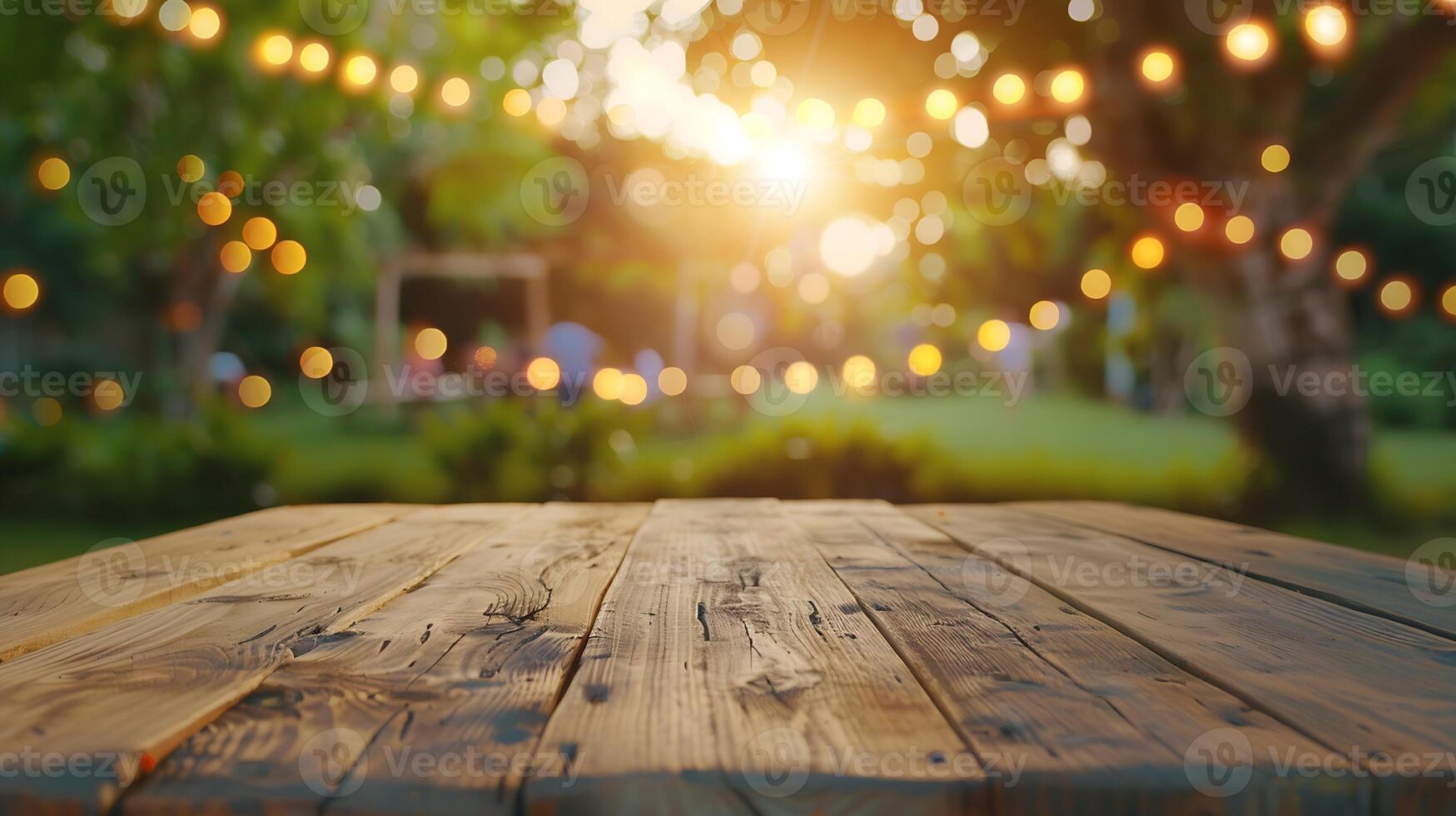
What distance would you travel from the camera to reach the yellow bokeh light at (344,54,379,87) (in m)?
3.95

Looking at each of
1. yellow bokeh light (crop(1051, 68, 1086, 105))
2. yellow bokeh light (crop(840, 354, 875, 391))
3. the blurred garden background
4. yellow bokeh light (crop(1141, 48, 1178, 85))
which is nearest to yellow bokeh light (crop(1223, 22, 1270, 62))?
the blurred garden background

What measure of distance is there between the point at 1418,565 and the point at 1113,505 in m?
0.84

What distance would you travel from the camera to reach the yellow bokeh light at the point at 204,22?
12.2 ft

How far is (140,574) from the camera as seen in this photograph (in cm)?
131

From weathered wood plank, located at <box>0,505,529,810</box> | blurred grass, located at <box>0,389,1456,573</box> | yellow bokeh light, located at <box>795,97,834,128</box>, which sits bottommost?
blurred grass, located at <box>0,389,1456,573</box>

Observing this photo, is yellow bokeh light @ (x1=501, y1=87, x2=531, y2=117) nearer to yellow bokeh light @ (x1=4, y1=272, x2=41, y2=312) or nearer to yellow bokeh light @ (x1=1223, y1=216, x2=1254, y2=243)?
yellow bokeh light @ (x1=4, y1=272, x2=41, y2=312)

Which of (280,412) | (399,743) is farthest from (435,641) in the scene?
(280,412)

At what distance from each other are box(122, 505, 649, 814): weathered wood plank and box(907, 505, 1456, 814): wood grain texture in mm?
678

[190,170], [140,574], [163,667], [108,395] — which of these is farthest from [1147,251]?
[108,395]

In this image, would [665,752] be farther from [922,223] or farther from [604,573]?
[922,223]

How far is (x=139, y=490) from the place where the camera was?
16.6 feet

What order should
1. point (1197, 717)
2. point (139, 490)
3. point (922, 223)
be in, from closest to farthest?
point (1197, 717), point (139, 490), point (922, 223)

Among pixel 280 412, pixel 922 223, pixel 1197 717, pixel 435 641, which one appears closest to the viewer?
pixel 1197 717

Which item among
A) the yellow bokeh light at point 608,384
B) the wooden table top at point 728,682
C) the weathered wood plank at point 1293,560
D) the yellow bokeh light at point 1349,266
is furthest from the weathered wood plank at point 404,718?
the yellow bokeh light at point 1349,266
